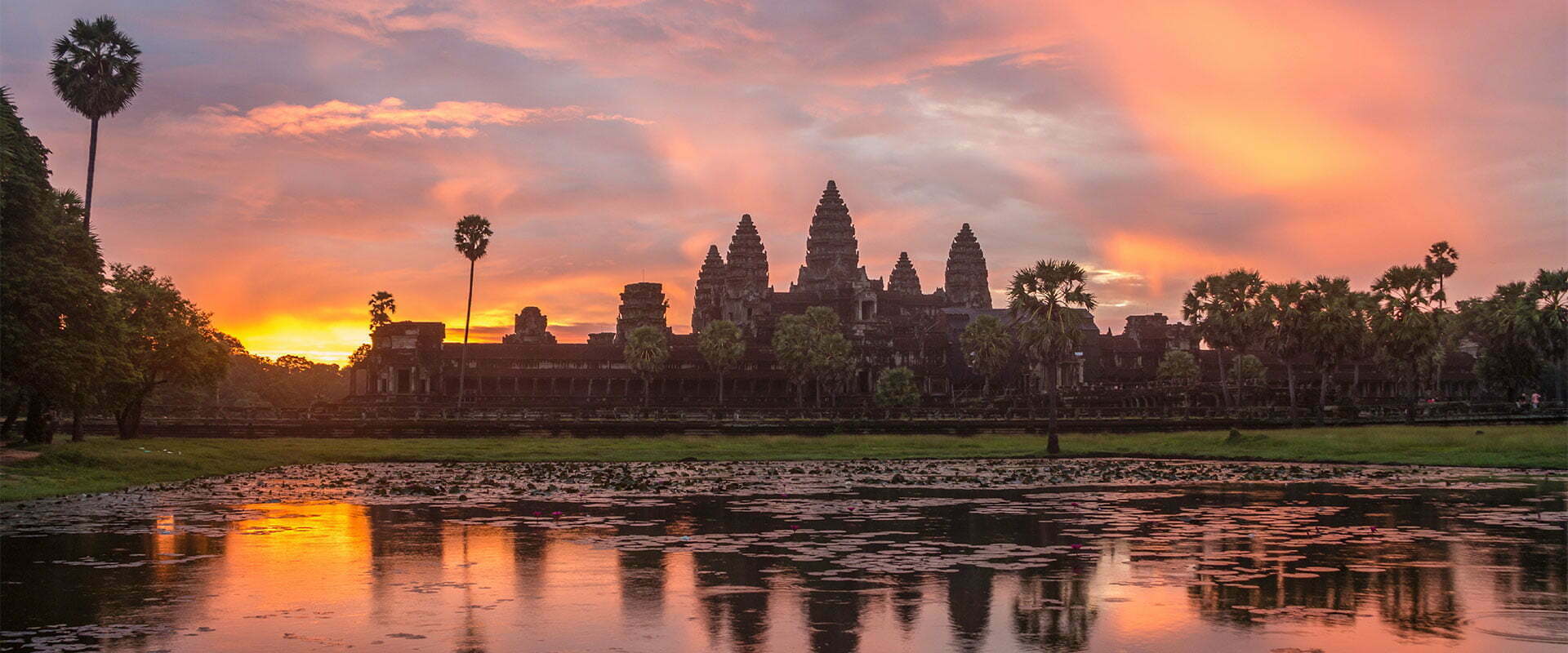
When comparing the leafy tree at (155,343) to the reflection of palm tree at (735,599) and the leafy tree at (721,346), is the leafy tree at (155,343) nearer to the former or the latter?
the reflection of palm tree at (735,599)

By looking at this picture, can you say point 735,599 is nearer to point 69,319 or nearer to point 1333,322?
point 69,319

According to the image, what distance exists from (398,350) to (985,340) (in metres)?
57.5

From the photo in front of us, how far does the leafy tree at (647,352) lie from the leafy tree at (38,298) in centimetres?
7491

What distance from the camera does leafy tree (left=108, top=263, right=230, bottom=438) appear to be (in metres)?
58.2

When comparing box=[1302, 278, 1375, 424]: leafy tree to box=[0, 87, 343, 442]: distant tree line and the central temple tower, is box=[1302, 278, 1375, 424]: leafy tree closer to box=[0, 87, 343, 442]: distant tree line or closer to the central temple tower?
box=[0, 87, 343, 442]: distant tree line

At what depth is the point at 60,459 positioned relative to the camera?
→ 120ft

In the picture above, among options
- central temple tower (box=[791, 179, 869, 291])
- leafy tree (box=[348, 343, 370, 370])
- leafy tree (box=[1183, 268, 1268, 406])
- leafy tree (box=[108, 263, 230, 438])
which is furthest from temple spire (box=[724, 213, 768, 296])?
→ leafy tree (box=[108, 263, 230, 438])

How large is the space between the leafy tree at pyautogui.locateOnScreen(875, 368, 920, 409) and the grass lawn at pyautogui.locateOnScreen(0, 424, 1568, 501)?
45253 mm

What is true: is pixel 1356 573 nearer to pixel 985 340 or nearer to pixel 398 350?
pixel 985 340

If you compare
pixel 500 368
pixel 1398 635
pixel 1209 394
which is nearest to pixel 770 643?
pixel 1398 635

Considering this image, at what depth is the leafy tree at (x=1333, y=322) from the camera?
7862 centimetres

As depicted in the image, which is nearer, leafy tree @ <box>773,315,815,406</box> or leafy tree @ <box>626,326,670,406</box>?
leafy tree @ <box>773,315,815,406</box>

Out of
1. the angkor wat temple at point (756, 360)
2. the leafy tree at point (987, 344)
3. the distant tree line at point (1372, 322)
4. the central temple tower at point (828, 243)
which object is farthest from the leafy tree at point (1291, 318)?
the central temple tower at point (828, 243)

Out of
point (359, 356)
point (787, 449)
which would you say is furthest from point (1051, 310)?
point (359, 356)
